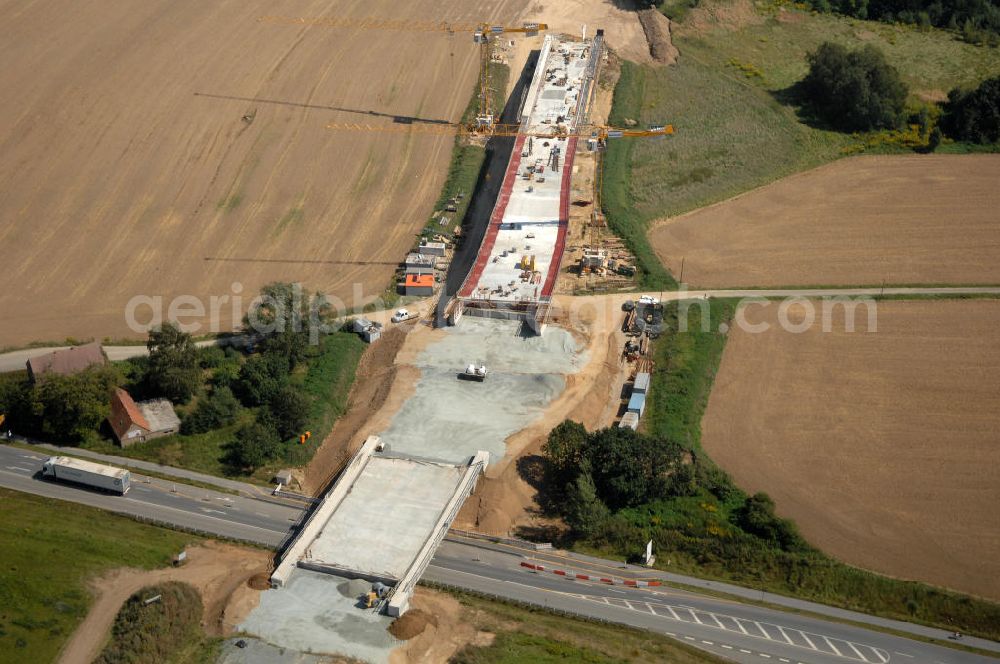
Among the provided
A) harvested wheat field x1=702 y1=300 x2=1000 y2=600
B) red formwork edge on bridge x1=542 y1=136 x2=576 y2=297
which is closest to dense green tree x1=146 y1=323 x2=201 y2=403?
red formwork edge on bridge x1=542 y1=136 x2=576 y2=297

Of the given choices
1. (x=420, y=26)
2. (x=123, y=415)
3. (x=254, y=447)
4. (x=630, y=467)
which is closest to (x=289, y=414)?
(x=254, y=447)

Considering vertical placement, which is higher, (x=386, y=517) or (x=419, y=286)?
(x=419, y=286)

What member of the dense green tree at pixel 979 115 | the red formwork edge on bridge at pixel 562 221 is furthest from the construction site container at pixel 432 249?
the dense green tree at pixel 979 115

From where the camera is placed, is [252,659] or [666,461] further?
[666,461]

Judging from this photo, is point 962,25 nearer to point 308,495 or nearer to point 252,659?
point 308,495

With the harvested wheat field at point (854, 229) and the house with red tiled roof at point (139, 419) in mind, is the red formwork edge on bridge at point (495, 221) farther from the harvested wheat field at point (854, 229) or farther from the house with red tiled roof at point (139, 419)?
the house with red tiled roof at point (139, 419)

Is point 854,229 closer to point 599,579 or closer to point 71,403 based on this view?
point 599,579

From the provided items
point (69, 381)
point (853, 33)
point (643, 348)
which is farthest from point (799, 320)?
point (853, 33)
